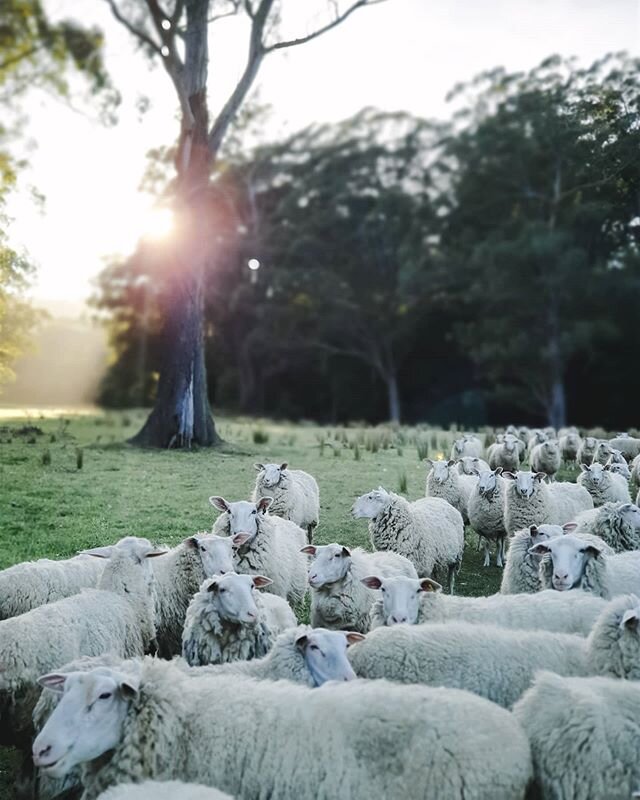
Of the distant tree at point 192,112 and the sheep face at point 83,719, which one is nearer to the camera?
the sheep face at point 83,719

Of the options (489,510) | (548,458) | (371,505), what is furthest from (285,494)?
(548,458)

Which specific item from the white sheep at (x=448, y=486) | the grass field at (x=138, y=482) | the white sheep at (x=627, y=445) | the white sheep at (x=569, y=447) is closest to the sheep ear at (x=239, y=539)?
the grass field at (x=138, y=482)

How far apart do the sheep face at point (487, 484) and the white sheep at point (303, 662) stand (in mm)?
4767

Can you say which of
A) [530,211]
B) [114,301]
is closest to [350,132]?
[530,211]

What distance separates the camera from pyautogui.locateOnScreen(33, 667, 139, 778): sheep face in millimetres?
2971

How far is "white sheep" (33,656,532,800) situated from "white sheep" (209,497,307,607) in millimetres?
2505

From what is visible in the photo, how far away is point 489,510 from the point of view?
8289 millimetres

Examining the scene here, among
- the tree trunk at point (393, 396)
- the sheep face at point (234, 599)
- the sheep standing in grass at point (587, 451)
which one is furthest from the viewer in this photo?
the tree trunk at point (393, 396)

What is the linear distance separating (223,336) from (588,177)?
7.83 meters

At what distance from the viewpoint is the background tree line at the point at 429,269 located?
11773mm

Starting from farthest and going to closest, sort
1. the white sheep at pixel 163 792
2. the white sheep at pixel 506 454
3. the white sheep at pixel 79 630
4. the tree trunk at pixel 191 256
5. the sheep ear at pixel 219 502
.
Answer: the white sheep at pixel 506 454 < the tree trunk at pixel 191 256 < the sheep ear at pixel 219 502 < the white sheep at pixel 79 630 < the white sheep at pixel 163 792

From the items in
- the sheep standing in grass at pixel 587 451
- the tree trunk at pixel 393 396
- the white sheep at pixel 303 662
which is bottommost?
the white sheep at pixel 303 662

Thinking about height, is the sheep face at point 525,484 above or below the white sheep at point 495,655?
above

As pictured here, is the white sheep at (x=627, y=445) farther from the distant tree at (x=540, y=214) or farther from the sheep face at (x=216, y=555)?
the sheep face at (x=216, y=555)
